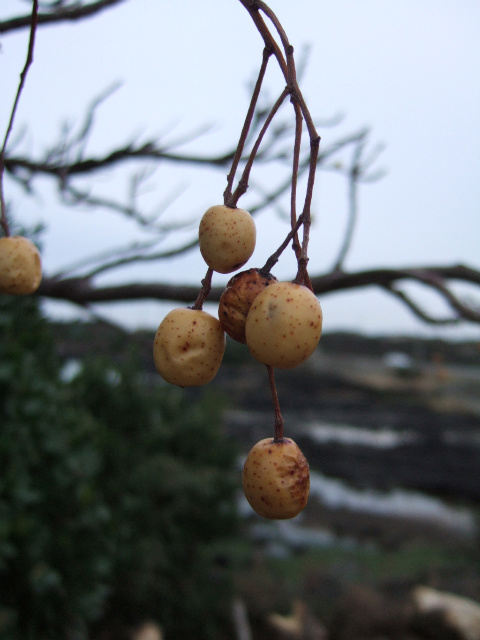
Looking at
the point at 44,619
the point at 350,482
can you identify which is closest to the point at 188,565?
the point at 44,619

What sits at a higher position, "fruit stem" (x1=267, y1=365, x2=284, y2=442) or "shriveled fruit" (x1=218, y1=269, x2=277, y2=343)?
"shriveled fruit" (x1=218, y1=269, x2=277, y2=343)

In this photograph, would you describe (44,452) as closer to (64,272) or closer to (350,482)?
(64,272)

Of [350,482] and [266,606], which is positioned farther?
[350,482]

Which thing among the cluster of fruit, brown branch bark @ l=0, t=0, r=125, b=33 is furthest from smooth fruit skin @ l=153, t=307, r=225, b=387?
brown branch bark @ l=0, t=0, r=125, b=33

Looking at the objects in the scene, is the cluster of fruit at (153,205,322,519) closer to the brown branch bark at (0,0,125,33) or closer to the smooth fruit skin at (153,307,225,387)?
the smooth fruit skin at (153,307,225,387)

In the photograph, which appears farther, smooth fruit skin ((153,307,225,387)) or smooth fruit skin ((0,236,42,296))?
smooth fruit skin ((0,236,42,296))

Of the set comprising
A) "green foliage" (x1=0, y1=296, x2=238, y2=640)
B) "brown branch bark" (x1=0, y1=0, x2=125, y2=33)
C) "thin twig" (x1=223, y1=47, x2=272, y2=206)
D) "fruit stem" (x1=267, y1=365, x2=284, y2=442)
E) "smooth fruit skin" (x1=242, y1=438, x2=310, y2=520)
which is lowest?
"green foliage" (x1=0, y1=296, x2=238, y2=640)

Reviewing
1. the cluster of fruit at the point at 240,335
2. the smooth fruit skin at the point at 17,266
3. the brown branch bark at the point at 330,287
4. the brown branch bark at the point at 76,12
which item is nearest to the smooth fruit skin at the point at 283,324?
the cluster of fruit at the point at 240,335

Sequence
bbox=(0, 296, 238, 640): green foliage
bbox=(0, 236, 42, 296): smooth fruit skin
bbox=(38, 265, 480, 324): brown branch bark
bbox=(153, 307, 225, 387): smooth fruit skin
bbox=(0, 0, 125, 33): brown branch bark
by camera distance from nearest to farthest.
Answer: bbox=(153, 307, 225, 387): smooth fruit skin, bbox=(0, 236, 42, 296): smooth fruit skin, bbox=(38, 265, 480, 324): brown branch bark, bbox=(0, 0, 125, 33): brown branch bark, bbox=(0, 296, 238, 640): green foliage

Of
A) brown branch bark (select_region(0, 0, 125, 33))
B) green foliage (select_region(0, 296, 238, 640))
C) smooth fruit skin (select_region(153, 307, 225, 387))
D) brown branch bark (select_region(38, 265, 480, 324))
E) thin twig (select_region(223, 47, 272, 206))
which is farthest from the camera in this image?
green foliage (select_region(0, 296, 238, 640))
